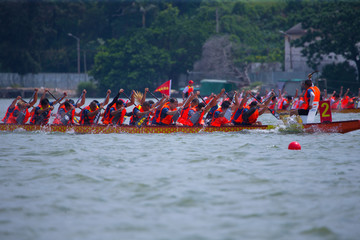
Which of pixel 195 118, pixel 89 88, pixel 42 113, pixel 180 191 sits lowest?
pixel 180 191

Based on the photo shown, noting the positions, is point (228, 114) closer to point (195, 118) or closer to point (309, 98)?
point (195, 118)

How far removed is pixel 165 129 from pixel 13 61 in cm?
6123

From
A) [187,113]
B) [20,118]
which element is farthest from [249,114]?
[20,118]

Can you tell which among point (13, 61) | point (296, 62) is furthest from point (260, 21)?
point (13, 61)

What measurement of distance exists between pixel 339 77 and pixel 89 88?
36.9 metres

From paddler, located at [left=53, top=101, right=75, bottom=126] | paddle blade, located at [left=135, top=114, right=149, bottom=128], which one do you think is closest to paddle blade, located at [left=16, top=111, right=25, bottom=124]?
paddler, located at [left=53, top=101, right=75, bottom=126]

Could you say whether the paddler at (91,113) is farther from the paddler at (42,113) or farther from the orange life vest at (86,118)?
the paddler at (42,113)

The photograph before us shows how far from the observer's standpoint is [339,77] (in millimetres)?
49219

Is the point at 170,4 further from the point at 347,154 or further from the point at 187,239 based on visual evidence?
the point at 187,239

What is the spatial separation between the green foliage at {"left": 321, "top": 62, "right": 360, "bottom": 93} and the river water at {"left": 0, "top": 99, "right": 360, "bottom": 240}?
35.0 metres

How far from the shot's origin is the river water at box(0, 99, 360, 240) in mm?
7117

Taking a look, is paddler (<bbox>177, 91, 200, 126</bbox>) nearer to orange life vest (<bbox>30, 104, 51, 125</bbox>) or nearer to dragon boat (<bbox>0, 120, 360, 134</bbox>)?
dragon boat (<bbox>0, 120, 360, 134</bbox>)

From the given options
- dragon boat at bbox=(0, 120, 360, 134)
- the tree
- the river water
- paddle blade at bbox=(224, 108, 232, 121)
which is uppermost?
the tree

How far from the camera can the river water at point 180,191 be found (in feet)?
23.4
